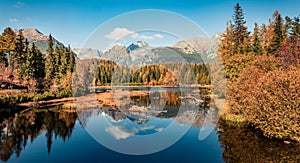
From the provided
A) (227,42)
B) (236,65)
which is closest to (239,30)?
(227,42)

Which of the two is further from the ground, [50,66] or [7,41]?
[7,41]

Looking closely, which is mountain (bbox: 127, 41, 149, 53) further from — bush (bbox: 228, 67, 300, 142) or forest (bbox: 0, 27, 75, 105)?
forest (bbox: 0, 27, 75, 105)

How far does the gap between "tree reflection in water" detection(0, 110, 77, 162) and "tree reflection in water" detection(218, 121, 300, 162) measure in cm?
1318

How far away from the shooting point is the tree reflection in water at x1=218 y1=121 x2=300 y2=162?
1509cm

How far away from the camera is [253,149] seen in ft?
54.9

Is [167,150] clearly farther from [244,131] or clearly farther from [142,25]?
[142,25]

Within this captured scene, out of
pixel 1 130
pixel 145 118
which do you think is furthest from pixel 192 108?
pixel 1 130


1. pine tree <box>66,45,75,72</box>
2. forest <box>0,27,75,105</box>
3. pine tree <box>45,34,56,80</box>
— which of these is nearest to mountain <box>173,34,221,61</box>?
forest <box>0,27,75,105</box>

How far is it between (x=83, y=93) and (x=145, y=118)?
33.4 meters

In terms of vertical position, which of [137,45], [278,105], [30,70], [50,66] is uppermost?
[50,66]

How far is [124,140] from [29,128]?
36.2ft

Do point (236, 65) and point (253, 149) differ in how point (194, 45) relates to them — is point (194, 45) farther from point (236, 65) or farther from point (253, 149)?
point (253, 149)

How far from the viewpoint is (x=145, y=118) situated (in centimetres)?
2833

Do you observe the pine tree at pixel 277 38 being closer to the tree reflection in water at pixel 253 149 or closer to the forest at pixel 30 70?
the tree reflection in water at pixel 253 149
